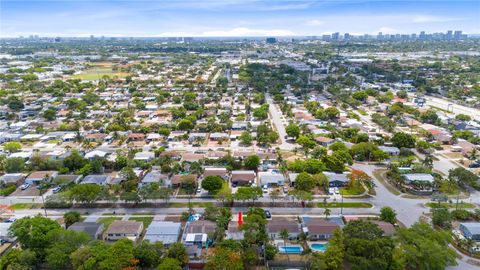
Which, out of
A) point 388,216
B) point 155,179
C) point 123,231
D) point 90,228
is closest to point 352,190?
point 388,216

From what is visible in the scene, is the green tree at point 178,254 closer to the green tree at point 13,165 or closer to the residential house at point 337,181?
the residential house at point 337,181

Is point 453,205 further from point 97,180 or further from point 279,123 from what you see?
point 97,180

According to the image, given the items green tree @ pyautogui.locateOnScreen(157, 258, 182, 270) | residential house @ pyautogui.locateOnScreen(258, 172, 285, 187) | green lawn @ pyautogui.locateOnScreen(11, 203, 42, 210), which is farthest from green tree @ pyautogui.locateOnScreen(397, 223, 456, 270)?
green lawn @ pyautogui.locateOnScreen(11, 203, 42, 210)

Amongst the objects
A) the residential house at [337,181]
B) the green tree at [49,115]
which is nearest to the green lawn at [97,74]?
the green tree at [49,115]

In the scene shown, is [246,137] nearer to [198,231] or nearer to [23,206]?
[198,231]

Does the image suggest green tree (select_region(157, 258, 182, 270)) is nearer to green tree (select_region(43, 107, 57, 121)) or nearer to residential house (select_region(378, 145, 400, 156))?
residential house (select_region(378, 145, 400, 156))

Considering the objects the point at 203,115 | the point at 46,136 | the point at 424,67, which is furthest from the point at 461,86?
the point at 46,136

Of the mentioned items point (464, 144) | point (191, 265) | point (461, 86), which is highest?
point (461, 86)
